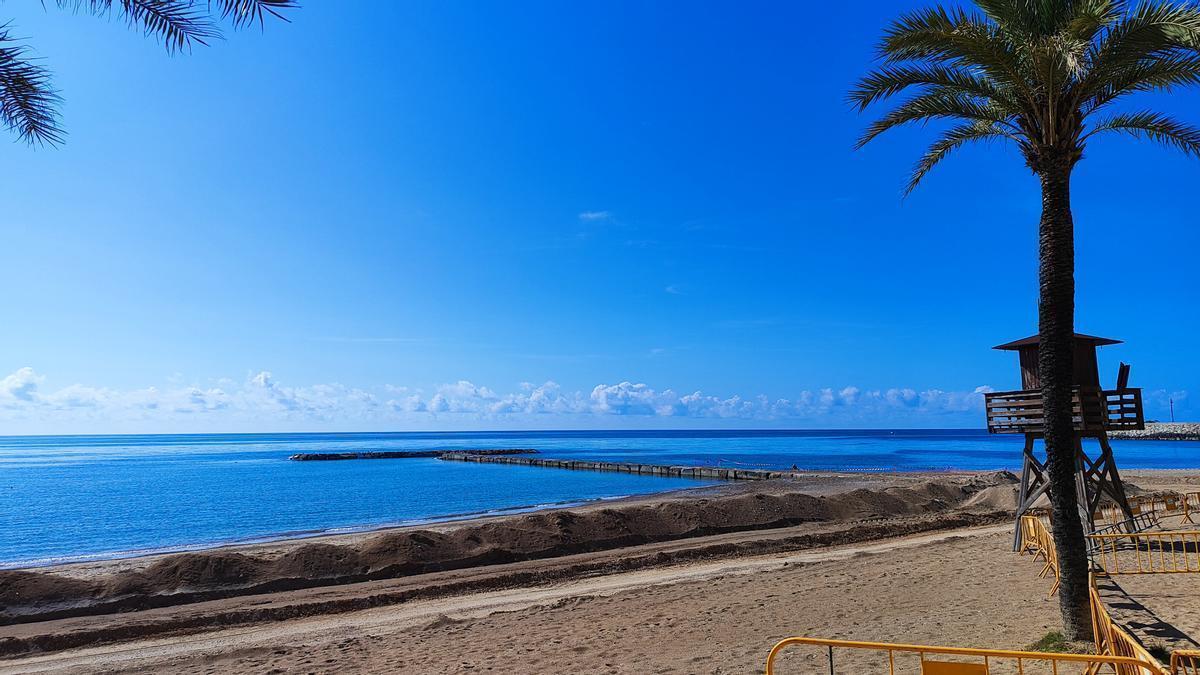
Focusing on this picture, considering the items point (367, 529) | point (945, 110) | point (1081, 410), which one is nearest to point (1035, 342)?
point (1081, 410)

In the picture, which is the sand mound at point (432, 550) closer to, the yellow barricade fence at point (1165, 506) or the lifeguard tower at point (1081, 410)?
the yellow barricade fence at point (1165, 506)

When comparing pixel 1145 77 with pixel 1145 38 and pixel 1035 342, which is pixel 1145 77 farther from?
pixel 1035 342

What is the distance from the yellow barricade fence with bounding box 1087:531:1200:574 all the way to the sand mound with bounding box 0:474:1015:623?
40.5ft

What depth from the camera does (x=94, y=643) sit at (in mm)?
13961

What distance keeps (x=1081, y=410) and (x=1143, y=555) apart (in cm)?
392

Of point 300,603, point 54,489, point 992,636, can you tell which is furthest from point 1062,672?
point 54,489

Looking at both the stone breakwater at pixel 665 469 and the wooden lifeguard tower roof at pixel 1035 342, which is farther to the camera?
the stone breakwater at pixel 665 469

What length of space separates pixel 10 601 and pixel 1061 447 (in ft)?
73.9

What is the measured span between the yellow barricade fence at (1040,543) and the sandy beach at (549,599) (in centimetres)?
48

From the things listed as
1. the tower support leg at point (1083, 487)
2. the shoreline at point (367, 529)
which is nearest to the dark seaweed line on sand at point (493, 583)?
the shoreline at point (367, 529)

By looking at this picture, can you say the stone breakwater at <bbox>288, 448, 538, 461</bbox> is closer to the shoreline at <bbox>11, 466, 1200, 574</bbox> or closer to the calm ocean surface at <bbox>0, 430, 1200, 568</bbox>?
the calm ocean surface at <bbox>0, 430, 1200, 568</bbox>

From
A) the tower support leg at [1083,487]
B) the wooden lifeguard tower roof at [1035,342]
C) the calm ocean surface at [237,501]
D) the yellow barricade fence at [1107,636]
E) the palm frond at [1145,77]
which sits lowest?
the calm ocean surface at [237,501]

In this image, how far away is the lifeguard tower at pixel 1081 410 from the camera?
16.2 m

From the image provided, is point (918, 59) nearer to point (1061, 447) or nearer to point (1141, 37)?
point (1141, 37)
